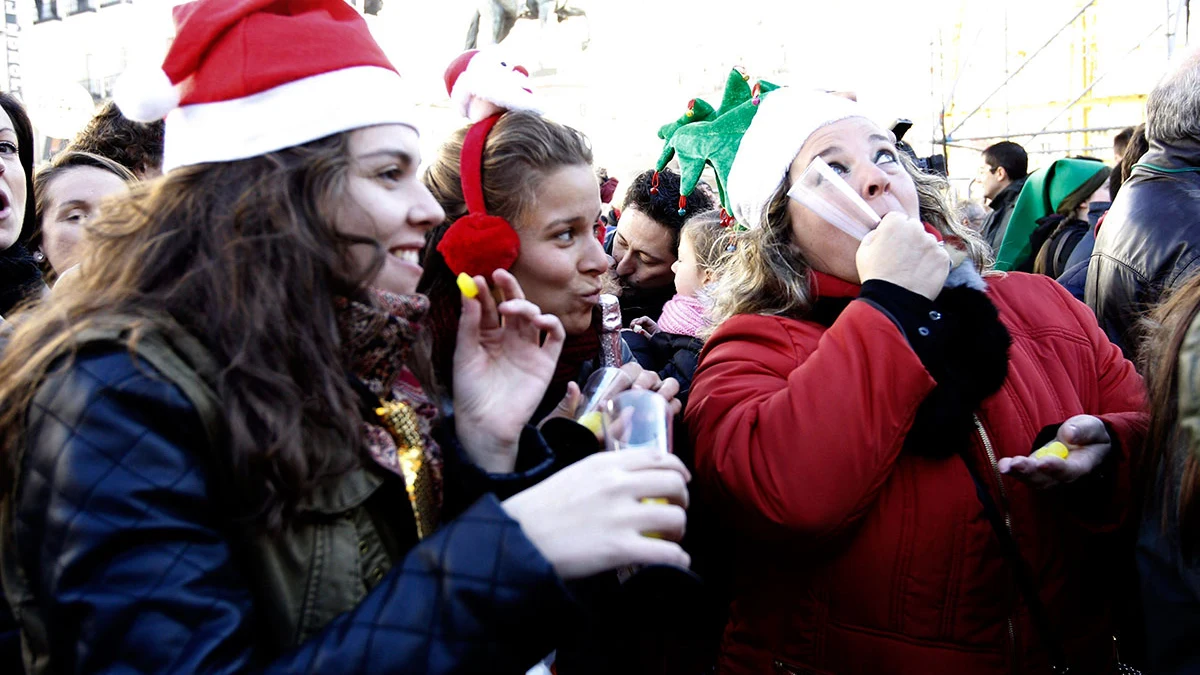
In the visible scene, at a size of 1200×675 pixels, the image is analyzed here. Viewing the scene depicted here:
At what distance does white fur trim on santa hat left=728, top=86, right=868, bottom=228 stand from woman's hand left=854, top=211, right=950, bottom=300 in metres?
0.39

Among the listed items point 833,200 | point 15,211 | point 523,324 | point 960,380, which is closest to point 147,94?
point 523,324

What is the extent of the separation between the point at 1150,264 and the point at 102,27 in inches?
677

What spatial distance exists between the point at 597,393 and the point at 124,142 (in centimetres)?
199

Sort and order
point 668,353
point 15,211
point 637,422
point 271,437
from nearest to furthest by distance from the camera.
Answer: point 271,437 → point 637,422 → point 15,211 → point 668,353

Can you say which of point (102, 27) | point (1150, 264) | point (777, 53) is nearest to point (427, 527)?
point (1150, 264)

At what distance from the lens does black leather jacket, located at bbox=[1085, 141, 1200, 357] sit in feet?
9.02

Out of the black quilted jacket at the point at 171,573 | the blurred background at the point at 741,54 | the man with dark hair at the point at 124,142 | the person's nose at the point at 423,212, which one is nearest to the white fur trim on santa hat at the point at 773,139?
the person's nose at the point at 423,212

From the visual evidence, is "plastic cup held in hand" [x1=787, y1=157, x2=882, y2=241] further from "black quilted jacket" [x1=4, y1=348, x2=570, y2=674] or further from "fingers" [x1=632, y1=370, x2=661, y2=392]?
"black quilted jacket" [x1=4, y1=348, x2=570, y2=674]

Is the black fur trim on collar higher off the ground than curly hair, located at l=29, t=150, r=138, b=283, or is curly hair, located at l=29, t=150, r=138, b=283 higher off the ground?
curly hair, located at l=29, t=150, r=138, b=283

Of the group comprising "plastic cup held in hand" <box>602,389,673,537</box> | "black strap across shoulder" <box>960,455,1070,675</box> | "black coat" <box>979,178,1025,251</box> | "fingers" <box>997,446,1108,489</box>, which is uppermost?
"plastic cup held in hand" <box>602,389,673,537</box>

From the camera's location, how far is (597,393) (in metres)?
1.79

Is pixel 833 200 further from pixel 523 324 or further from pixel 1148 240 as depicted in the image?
pixel 1148 240

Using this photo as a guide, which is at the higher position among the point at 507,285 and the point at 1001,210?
the point at 507,285

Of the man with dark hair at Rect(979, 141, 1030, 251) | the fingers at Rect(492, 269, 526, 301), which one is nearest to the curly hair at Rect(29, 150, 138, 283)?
the fingers at Rect(492, 269, 526, 301)
